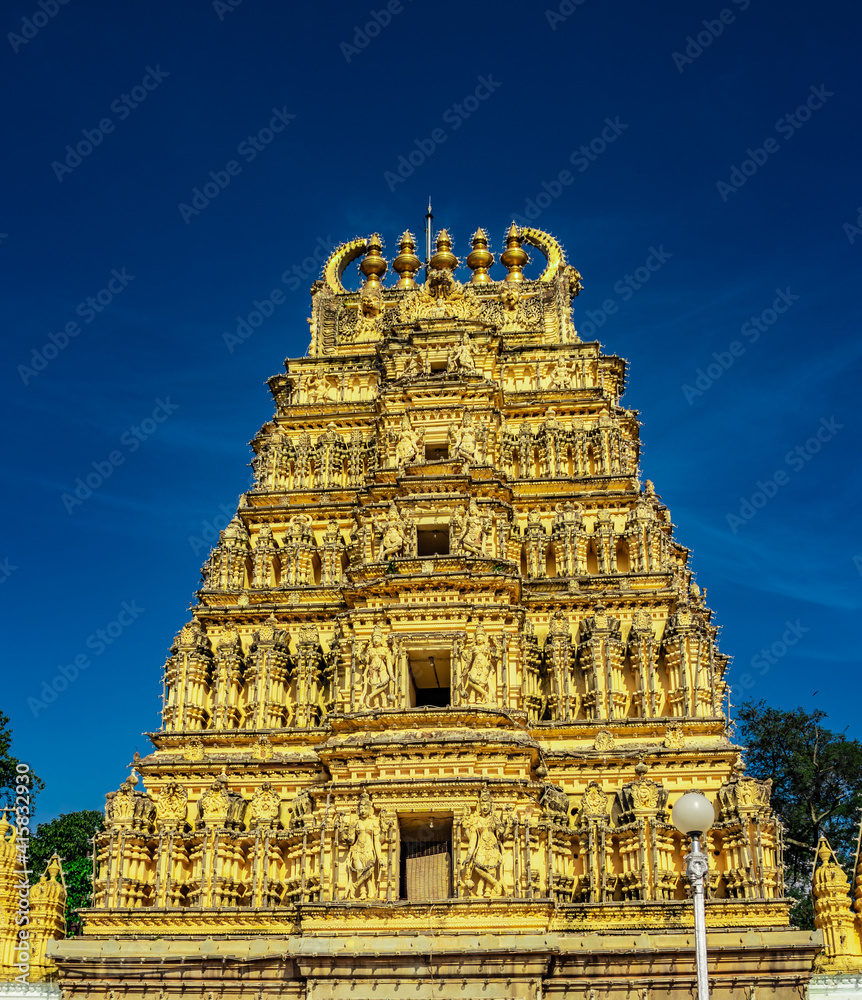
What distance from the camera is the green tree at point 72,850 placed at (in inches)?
1628

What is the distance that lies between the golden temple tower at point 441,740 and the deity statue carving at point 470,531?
0.23ft

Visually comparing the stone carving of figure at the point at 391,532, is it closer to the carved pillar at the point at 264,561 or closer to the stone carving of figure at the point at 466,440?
the stone carving of figure at the point at 466,440

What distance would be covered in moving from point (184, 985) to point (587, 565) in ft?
49.7

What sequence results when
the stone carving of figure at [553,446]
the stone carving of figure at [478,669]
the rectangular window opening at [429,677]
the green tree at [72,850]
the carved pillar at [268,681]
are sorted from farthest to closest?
1. the green tree at [72,850]
2. the stone carving of figure at [553,446]
3. the carved pillar at [268,681]
4. the rectangular window opening at [429,677]
5. the stone carving of figure at [478,669]

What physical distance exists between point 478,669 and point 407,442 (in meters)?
8.73

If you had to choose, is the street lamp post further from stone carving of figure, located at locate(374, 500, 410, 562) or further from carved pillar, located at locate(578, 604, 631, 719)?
stone carving of figure, located at locate(374, 500, 410, 562)

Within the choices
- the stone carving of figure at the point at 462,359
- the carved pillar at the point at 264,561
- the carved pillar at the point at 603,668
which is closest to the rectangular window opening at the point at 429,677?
the carved pillar at the point at 603,668

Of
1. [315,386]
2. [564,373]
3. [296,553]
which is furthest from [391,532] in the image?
[564,373]

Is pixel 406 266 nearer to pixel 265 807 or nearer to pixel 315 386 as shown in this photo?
pixel 315 386

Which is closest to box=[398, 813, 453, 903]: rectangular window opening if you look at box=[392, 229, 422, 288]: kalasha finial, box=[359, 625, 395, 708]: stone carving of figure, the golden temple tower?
the golden temple tower

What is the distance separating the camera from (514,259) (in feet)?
138

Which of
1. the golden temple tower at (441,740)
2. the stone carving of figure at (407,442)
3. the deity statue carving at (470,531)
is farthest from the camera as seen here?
the stone carving of figure at (407,442)

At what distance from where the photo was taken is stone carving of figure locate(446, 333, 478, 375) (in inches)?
1322

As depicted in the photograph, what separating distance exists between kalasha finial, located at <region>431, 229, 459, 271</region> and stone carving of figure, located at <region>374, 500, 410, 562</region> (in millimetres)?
12694
